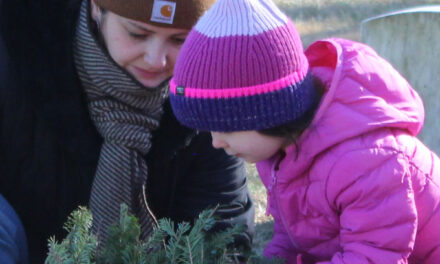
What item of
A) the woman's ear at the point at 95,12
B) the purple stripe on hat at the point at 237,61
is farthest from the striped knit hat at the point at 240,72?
the woman's ear at the point at 95,12

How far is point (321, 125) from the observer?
62.7 inches

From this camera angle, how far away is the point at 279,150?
1725 millimetres

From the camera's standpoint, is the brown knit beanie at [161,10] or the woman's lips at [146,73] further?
the woman's lips at [146,73]

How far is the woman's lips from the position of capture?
203cm

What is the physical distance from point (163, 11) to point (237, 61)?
1.50ft

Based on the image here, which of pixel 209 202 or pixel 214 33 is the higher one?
pixel 214 33

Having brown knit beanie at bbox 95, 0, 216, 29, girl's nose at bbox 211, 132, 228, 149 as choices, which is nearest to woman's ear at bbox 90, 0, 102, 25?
brown knit beanie at bbox 95, 0, 216, 29

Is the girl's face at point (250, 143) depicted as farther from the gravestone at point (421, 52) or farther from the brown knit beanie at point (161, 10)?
the gravestone at point (421, 52)

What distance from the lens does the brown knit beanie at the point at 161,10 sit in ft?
6.05

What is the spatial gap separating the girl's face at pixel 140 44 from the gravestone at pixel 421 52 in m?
1.67

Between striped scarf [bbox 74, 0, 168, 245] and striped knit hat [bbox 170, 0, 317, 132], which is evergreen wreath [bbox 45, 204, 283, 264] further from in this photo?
striped scarf [bbox 74, 0, 168, 245]

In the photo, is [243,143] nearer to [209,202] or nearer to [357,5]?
[209,202]

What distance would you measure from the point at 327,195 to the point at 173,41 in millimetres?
708

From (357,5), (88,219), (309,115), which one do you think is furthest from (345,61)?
(357,5)
